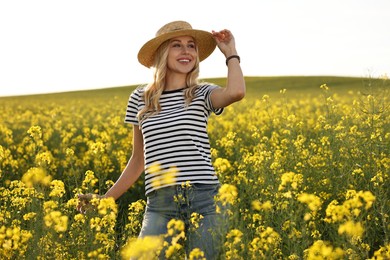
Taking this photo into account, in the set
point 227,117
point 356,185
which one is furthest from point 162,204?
point 227,117

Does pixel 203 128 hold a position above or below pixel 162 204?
above

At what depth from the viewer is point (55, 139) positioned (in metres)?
11.0

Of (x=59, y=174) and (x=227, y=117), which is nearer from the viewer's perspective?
(x=59, y=174)

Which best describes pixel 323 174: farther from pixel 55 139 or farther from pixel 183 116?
pixel 55 139

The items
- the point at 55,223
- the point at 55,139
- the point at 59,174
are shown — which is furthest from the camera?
the point at 55,139

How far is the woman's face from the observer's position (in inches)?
163

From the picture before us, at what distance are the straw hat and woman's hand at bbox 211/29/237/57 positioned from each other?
5.7 inches

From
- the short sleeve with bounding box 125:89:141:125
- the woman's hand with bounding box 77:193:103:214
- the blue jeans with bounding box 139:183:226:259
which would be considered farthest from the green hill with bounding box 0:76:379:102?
the blue jeans with bounding box 139:183:226:259

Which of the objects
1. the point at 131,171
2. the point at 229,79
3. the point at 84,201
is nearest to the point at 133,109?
the point at 131,171

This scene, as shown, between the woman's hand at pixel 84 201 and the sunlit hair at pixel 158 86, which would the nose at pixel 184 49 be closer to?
the sunlit hair at pixel 158 86

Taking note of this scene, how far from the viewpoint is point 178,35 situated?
167 inches

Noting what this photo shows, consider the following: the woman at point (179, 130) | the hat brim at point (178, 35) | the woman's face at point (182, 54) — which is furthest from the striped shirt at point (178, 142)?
the hat brim at point (178, 35)

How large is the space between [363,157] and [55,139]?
20.3 ft

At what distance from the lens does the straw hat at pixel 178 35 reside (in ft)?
13.8
